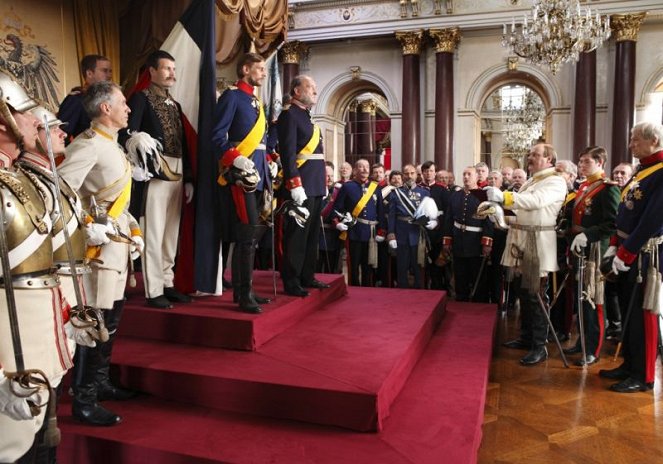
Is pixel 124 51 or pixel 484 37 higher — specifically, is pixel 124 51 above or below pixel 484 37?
below

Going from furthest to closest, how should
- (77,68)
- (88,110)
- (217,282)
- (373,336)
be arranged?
(77,68) → (217,282) → (373,336) → (88,110)

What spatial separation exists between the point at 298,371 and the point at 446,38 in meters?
9.37

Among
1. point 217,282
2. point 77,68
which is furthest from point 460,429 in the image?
point 77,68

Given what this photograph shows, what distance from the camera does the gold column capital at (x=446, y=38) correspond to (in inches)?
416

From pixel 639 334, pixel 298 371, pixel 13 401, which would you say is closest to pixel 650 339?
pixel 639 334

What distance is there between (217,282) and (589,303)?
2591 millimetres

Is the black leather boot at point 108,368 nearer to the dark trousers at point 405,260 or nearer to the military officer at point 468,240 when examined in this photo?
the military officer at point 468,240

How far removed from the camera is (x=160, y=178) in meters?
3.19

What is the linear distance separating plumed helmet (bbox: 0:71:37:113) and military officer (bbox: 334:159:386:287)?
15.6 ft

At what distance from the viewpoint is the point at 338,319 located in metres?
3.65

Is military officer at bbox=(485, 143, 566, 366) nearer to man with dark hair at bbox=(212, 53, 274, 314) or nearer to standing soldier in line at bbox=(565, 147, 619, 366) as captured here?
standing soldier in line at bbox=(565, 147, 619, 366)

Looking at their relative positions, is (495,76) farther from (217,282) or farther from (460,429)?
(460,429)

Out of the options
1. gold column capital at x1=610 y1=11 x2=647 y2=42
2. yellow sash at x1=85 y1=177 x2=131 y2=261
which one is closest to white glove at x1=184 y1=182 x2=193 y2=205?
yellow sash at x1=85 y1=177 x2=131 y2=261

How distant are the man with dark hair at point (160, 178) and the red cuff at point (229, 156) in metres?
0.36
